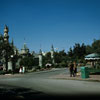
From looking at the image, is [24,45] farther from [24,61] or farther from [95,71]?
[95,71]

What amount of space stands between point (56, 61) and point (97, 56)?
50837 millimetres

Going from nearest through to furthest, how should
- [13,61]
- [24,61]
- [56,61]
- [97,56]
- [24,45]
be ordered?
[97,56] → [13,61] → [24,61] → [24,45] → [56,61]

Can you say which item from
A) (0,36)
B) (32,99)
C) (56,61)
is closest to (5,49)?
(0,36)

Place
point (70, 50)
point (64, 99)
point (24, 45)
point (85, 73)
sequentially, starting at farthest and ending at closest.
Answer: point (70, 50) < point (24, 45) < point (85, 73) < point (64, 99)

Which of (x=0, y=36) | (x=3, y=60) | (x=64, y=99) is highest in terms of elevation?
(x=0, y=36)

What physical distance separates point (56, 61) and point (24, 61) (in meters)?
31.0

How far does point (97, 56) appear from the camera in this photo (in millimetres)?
29156

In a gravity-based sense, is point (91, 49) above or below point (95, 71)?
above

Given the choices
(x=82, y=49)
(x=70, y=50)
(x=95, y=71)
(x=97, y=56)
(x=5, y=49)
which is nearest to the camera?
(x=95, y=71)

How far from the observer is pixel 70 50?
10800 cm

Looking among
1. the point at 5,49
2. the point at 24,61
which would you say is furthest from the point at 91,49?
the point at 24,61

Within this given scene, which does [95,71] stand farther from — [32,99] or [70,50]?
[70,50]

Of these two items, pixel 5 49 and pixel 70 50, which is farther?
pixel 70 50

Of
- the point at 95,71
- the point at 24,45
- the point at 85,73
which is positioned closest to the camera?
the point at 85,73
